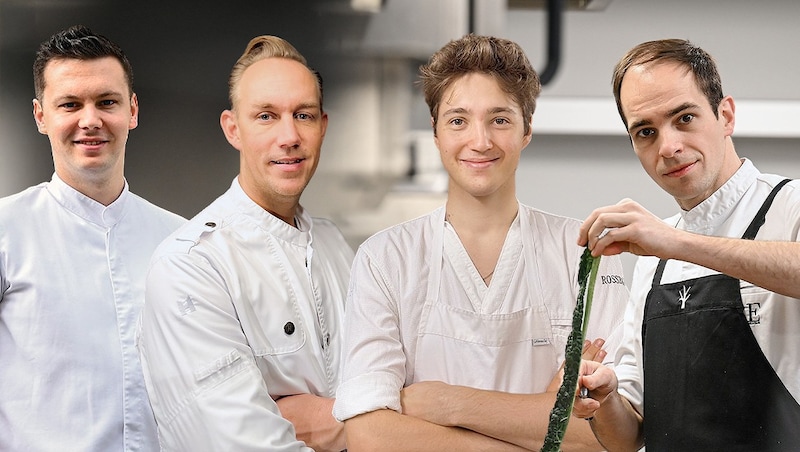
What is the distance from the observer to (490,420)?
1.35m

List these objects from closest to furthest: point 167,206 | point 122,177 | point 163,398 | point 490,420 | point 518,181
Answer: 1. point 490,420
2. point 163,398
3. point 122,177
4. point 167,206
5. point 518,181

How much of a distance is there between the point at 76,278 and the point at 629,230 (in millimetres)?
1011

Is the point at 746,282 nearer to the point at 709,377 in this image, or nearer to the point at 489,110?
the point at 709,377

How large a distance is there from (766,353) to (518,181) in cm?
100

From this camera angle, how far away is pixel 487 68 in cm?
142

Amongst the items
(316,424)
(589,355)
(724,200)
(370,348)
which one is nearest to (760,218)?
(724,200)

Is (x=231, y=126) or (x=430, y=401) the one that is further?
(x=231, y=126)

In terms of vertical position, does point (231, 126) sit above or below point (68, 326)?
above

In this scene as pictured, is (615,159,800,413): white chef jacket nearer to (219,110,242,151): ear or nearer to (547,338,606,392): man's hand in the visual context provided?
(547,338,606,392): man's hand

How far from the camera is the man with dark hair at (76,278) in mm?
1593

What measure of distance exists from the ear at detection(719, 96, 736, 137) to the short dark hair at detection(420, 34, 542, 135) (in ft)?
0.92

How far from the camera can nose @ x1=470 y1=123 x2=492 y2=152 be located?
1.37 m

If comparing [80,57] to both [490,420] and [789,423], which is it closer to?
[490,420]

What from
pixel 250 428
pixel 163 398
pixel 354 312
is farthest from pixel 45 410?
pixel 354 312
